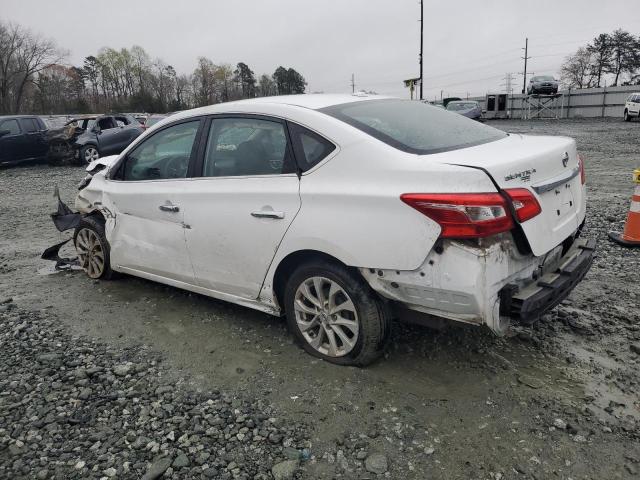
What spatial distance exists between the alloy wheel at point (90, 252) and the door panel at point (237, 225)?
163 centimetres

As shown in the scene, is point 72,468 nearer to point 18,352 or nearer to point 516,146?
point 18,352

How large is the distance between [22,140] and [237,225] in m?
15.9

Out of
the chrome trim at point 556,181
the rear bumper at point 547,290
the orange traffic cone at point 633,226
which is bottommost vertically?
the orange traffic cone at point 633,226

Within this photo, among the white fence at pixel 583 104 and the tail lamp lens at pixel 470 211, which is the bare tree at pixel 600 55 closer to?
the white fence at pixel 583 104

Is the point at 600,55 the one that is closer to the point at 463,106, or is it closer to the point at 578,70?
the point at 578,70

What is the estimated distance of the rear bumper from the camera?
2.64 meters

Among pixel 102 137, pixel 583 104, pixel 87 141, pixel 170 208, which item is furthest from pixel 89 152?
pixel 583 104

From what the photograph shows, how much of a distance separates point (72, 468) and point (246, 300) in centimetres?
149

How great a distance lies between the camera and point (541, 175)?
2.85 meters

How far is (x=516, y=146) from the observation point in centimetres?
312

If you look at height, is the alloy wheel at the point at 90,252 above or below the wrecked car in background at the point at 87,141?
below

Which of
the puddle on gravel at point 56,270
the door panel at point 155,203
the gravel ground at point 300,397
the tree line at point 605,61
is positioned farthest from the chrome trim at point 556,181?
the tree line at point 605,61

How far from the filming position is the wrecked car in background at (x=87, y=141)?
53.8ft

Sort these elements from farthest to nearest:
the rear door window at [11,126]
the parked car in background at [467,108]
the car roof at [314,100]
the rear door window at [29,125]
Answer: the parked car in background at [467,108] < the rear door window at [29,125] < the rear door window at [11,126] < the car roof at [314,100]
